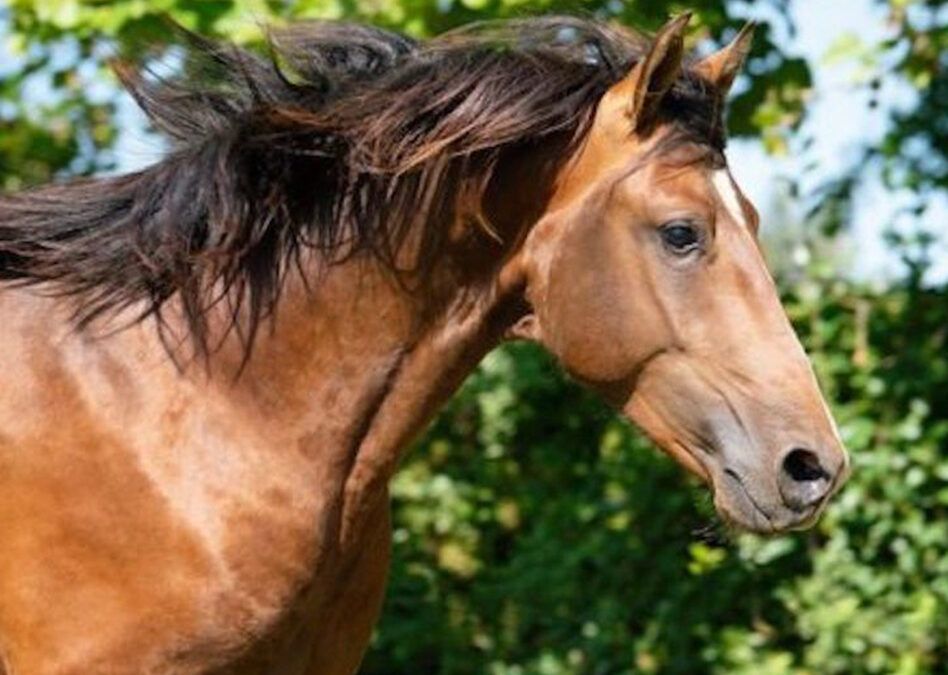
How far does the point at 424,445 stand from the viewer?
7793mm

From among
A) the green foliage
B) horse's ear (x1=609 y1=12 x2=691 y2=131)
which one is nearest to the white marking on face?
horse's ear (x1=609 y1=12 x2=691 y2=131)

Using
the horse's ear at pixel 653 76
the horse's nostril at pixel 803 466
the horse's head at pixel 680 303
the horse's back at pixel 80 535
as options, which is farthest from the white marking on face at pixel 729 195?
the horse's back at pixel 80 535

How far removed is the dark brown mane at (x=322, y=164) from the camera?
374cm

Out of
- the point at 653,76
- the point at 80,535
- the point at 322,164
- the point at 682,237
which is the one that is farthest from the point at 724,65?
the point at 80,535

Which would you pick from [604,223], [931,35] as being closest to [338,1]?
[931,35]

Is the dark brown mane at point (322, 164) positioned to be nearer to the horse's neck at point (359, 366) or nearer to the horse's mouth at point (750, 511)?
the horse's neck at point (359, 366)

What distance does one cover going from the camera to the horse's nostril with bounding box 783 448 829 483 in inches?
135

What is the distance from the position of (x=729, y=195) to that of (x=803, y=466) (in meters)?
0.51

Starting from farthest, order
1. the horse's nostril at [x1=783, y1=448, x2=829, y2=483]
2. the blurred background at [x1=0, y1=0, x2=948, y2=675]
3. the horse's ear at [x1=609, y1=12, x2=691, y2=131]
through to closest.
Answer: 1. the blurred background at [x1=0, y1=0, x2=948, y2=675]
2. the horse's ear at [x1=609, y1=12, x2=691, y2=131]
3. the horse's nostril at [x1=783, y1=448, x2=829, y2=483]

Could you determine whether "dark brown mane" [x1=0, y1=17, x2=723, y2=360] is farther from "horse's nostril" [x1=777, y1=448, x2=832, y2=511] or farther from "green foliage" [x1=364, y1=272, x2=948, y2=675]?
"green foliage" [x1=364, y1=272, x2=948, y2=675]

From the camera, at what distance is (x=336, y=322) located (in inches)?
149

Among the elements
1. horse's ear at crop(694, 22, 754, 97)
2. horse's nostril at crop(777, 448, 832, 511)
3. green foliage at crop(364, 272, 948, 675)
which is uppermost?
horse's ear at crop(694, 22, 754, 97)

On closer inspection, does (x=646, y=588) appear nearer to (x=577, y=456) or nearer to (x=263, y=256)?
(x=577, y=456)

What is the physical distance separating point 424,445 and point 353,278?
403 cm
